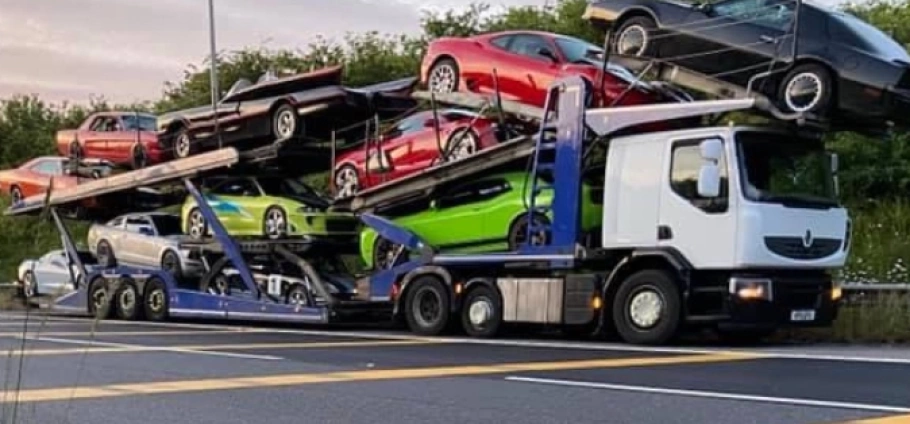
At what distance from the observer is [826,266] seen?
14039 mm

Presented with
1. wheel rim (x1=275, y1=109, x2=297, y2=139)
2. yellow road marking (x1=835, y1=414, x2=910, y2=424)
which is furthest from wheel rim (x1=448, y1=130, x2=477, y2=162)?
yellow road marking (x1=835, y1=414, x2=910, y2=424)

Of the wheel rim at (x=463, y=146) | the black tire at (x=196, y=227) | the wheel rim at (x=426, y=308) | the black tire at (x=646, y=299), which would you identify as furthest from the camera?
the black tire at (x=196, y=227)

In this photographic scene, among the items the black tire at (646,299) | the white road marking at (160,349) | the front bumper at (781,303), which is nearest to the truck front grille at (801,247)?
the front bumper at (781,303)

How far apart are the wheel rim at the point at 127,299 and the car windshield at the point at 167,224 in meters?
1.09

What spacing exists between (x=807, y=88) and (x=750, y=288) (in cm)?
220

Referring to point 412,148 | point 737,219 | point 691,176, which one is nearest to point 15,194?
point 412,148

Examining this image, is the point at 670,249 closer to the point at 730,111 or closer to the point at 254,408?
the point at 730,111

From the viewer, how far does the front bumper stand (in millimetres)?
13500

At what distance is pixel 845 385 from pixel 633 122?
5.21 meters

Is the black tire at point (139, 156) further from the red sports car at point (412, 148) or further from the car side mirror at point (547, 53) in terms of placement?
the car side mirror at point (547, 53)

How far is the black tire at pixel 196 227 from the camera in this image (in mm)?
19672

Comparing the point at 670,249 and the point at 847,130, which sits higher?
the point at 847,130

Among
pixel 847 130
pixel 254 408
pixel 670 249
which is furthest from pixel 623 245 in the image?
pixel 254 408

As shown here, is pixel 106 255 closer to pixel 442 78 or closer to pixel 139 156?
pixel 139 156
